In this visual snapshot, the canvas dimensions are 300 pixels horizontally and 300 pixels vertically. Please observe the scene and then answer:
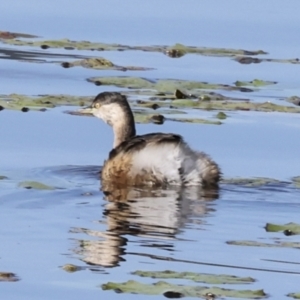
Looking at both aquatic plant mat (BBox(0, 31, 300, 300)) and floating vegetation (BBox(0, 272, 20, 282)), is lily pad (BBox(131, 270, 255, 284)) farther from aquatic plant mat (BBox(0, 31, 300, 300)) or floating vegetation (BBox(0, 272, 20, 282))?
floating vegetation (BBox(0, 272, 20, 282))

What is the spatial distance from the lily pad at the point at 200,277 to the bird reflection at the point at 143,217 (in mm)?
419

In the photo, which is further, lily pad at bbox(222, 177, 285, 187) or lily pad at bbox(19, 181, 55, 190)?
lily pad at bbox(222, 177, 285, 187)

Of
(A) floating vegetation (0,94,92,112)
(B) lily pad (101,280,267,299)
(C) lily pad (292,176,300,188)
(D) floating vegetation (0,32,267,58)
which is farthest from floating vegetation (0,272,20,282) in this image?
(D) floating vegetation (0,32,267,58)

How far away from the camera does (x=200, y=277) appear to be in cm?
789

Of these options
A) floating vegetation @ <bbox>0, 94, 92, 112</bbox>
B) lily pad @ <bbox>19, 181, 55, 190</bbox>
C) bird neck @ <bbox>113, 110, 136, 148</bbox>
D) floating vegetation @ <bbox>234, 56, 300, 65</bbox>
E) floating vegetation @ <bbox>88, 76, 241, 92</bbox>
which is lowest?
lily pad @ <bbox>19, 181, 55, 190</bbox>

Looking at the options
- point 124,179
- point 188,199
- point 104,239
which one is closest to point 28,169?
point 124,179

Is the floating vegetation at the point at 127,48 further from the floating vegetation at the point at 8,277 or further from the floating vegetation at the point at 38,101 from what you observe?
the floating vegetation at the point at 8,277

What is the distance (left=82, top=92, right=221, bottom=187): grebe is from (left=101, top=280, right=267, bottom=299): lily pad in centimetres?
317

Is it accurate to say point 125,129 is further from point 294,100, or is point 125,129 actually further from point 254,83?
point 254,83

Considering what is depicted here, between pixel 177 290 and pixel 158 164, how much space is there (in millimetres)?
3393

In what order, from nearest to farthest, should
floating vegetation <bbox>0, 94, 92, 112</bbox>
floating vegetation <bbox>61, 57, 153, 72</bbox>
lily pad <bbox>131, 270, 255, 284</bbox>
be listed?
lily pad <bbox>131, 270, 255, 284</bbox>, floating vegetation <bbox>0, 94, 92, 112</bbox>, floating vegetation <bbox>61, 57, 153, 72</bbox>

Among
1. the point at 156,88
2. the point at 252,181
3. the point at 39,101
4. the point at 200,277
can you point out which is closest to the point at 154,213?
the point at 252,181

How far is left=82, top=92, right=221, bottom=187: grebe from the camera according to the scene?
10867 millimetres

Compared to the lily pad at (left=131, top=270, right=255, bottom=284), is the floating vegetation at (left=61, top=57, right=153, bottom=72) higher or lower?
higher
